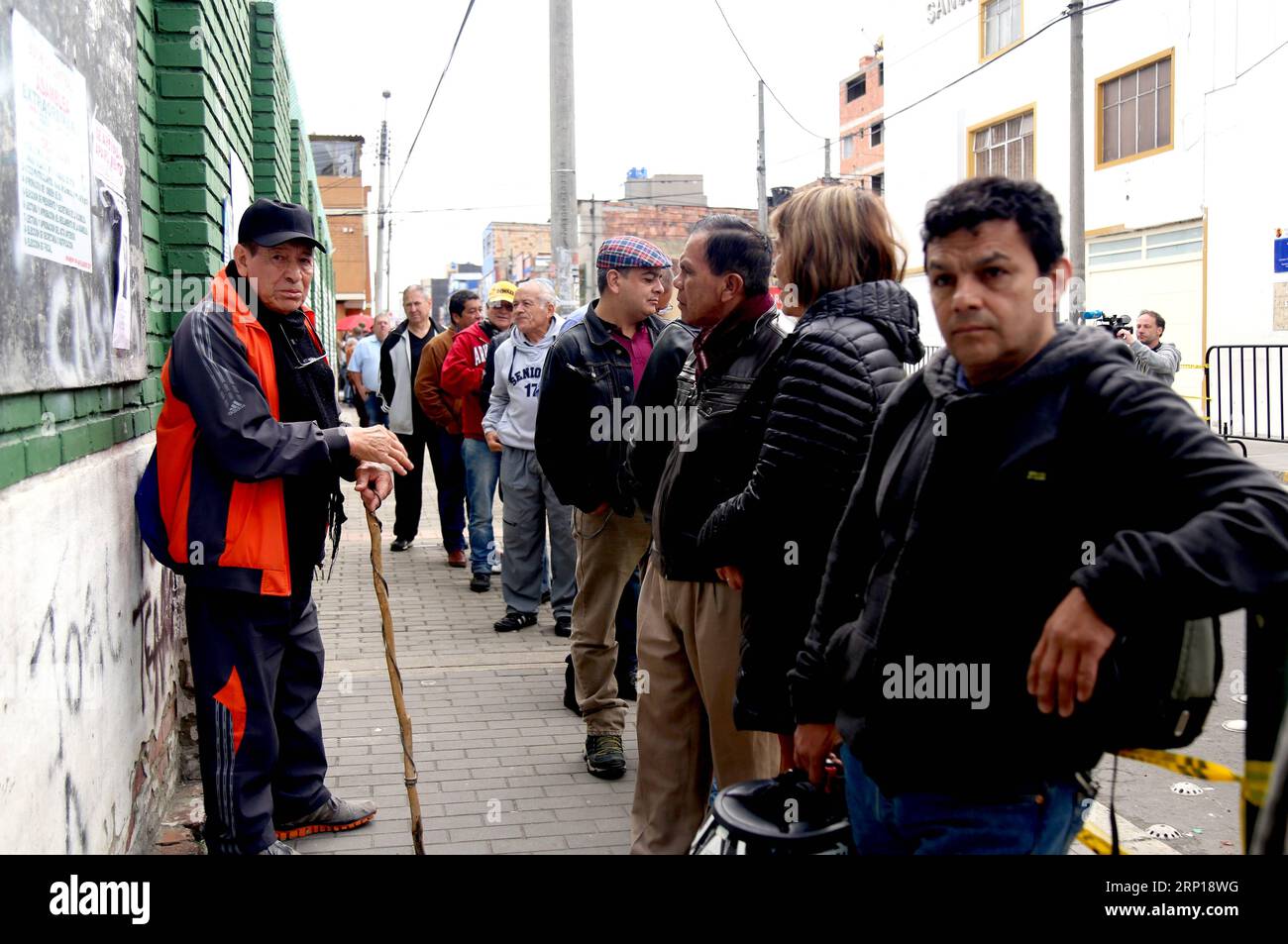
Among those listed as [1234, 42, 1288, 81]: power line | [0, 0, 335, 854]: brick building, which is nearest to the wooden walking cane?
[0, 0, 335, 854]: brick building

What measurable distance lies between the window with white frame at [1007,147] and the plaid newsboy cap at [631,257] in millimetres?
22944

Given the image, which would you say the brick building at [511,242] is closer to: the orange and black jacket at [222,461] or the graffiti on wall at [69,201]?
the graffiti on wall at [69,201]

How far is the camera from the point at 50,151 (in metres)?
3.08

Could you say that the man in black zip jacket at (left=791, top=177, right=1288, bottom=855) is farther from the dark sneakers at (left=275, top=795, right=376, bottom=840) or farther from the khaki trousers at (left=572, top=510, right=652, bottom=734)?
the khaki trousers at (left=572, top=510, right=652, bottom=734)

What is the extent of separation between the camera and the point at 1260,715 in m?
2.07

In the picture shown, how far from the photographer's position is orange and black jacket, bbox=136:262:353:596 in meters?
3.65

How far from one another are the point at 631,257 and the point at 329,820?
2.65 m

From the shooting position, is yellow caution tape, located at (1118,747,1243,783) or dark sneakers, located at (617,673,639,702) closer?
yellow caution tape, located at (1118,747,1243,783)

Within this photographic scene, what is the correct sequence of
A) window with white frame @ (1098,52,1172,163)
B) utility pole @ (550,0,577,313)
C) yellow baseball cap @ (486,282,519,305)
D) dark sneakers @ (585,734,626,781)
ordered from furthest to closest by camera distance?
window with white frame @ (1098,52,1172,163) < utility pole @ (550,0,577,313) < yellow baseball cap @ (486,282,519,305) < dark sneakers @ (585,734,626,781)

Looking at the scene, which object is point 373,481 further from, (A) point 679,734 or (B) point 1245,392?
(B) point 1245,392

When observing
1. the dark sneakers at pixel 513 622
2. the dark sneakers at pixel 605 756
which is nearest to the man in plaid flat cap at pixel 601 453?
the dark sneakers at pixel 605 756

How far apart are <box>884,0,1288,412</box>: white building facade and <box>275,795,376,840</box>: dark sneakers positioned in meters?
11.6

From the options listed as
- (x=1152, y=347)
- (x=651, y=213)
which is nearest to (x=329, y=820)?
(x=1152, y=347)
